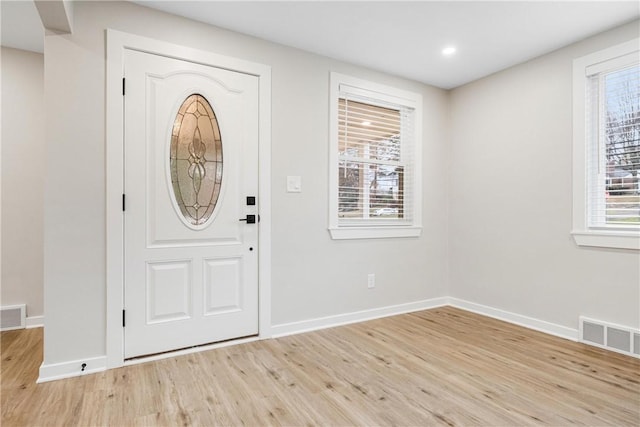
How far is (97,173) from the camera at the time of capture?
2.31m

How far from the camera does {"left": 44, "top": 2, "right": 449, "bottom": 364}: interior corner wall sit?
2217mm

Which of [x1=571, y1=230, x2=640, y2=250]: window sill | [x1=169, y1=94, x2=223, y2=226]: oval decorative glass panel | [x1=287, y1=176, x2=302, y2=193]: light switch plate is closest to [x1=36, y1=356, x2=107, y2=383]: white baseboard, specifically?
[x1=169, y1=94, x2=223, y2=226]: oval decorative glass panel

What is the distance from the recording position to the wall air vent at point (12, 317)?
3.04m

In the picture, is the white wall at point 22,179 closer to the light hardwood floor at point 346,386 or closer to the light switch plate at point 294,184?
the light hardwood floor at point 346,386

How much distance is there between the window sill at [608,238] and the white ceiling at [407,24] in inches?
62.9

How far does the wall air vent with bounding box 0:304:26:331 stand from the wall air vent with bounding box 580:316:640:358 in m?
4.82

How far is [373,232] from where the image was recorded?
11.5ft

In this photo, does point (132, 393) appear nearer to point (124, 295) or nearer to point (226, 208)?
point (124, 295)

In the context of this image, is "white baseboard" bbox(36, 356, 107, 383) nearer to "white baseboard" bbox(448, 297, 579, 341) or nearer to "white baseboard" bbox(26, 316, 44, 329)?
"white baseboard" bbox(26, 316, 44, 329)

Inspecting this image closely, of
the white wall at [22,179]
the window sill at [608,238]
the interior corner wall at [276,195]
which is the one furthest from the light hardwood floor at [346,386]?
the window sill at [608,238]

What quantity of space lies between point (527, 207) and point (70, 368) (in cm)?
386

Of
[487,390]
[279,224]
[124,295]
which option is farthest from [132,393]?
[487,390]

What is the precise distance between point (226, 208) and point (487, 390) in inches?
85.5

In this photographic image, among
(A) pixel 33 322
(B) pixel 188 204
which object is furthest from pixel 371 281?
(A) pixel 33 322
